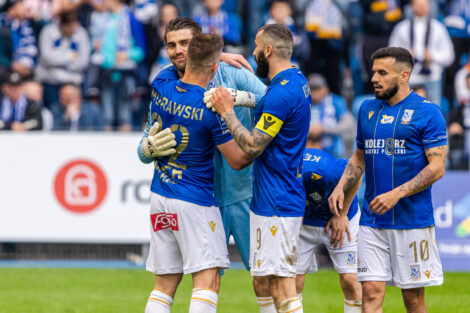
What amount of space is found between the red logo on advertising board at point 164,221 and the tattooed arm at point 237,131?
2.45 feet

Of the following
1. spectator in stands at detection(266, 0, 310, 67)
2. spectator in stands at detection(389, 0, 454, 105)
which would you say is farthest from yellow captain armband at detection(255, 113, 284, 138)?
spectator in stands at detection(389, 0, 454, 105)

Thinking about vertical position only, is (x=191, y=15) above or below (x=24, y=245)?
above

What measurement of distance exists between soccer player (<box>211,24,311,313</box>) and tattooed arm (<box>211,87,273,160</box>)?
2.2 inches

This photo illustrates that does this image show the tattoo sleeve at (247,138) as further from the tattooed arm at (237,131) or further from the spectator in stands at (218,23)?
the spectator in stands at (218,23)

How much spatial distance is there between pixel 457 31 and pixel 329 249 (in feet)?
27.7

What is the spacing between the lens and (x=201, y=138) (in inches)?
225

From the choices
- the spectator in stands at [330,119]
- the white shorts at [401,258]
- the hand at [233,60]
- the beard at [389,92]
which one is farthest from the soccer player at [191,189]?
the spectator in stands at [330,119]

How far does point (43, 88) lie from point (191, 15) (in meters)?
2.97

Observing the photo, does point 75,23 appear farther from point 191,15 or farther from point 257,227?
point 257,227

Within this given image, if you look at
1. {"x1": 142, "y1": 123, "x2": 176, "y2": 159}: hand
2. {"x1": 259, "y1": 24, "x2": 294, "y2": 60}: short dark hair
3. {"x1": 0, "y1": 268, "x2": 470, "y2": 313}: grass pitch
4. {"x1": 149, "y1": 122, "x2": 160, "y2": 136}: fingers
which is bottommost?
{"x1": 0, "y1": 268, "x2": 470, "y2": 313}: grass pitch

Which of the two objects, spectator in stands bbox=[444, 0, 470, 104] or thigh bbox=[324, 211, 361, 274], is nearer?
thigh bbox=[324, 211, 361, 274]

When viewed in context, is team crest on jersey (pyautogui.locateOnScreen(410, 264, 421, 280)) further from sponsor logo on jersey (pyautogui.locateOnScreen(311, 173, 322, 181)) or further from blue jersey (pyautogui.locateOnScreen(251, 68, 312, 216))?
sponsor logo on jersey (pyautogui.locateOnScreen(311, 173, 322, 181))

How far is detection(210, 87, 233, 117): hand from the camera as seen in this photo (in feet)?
18.3

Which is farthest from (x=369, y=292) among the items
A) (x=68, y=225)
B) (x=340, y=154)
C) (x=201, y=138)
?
(x=68, y=225)
